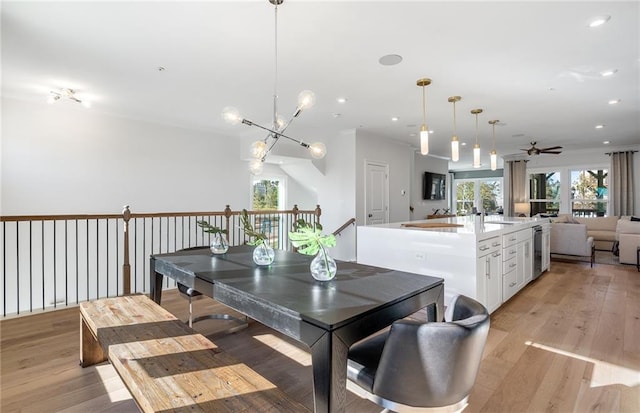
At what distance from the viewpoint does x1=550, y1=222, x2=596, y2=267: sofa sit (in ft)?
19.6

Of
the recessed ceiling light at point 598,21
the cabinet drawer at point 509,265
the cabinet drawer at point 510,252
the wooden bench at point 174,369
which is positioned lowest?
the wooden bench at point 174,369

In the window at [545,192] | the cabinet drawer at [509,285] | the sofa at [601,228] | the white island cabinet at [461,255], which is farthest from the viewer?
the window at [545,192]

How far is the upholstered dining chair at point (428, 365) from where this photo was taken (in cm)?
125

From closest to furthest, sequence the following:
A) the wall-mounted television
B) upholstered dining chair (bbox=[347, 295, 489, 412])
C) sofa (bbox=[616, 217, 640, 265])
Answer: upholstered dining chair (bbox=[347, 295, 489, 412])
sofa (bbox=[616, 217, 640, 265])
the wall-mounted television

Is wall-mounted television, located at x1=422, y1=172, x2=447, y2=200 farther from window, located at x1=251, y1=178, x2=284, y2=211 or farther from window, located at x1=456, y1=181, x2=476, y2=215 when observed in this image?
window, located at x1=251, y1=178, x2=284, y2=211

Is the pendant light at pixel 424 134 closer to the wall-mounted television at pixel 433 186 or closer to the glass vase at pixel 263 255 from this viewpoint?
the glass vase at pixel 263 255

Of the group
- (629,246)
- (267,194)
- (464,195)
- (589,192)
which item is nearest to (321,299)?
(629,246)

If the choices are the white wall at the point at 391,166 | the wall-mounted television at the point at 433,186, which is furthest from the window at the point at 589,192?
the white wall at the point at 391,166

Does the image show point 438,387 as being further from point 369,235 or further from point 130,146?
point 130,146

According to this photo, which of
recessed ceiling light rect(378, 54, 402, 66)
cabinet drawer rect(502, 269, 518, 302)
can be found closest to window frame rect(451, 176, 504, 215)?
cabinet drawer rect(502, 269, 518, 302)

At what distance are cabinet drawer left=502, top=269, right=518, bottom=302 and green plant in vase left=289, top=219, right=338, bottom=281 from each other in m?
2.67

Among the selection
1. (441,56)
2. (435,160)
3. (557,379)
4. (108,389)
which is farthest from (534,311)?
(435,160)

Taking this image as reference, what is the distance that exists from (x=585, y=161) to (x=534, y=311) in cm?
752

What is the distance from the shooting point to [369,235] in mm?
3924
